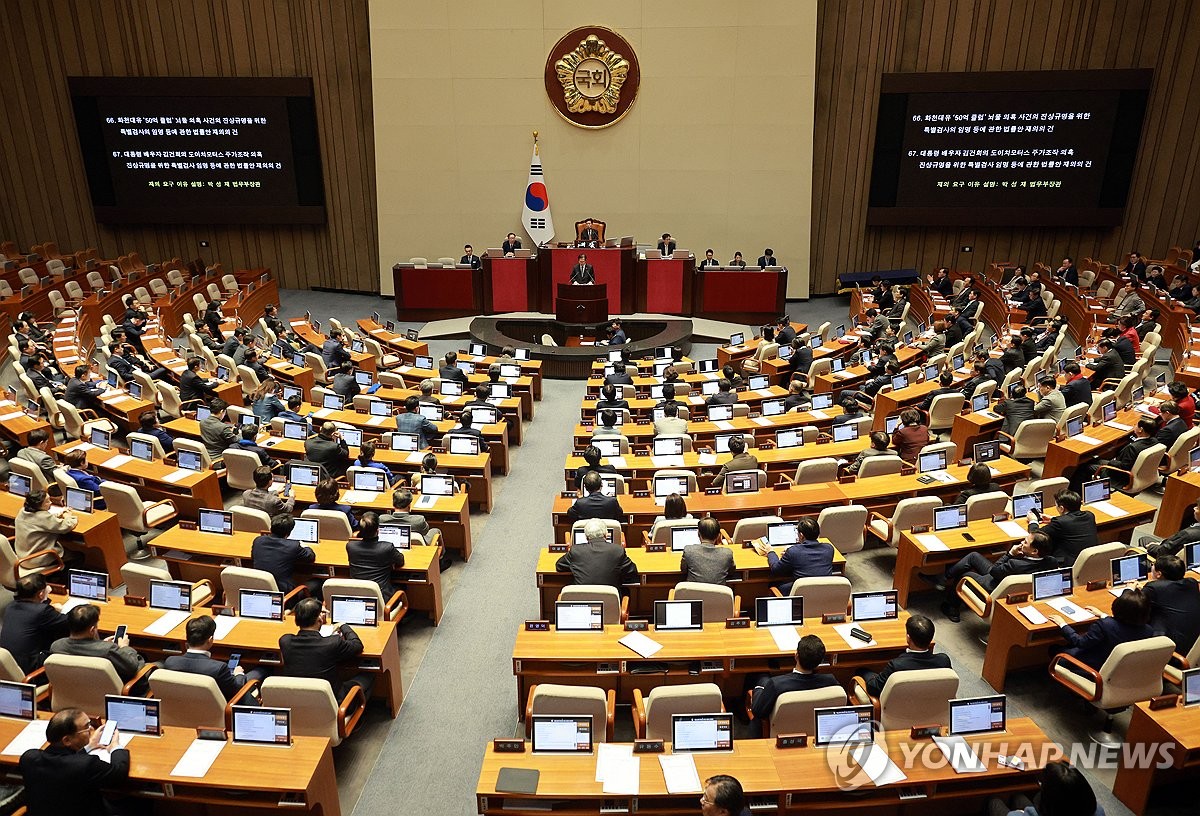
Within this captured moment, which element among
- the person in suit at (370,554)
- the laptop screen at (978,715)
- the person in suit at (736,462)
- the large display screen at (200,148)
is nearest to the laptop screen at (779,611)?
the laptop screen at (978,715)

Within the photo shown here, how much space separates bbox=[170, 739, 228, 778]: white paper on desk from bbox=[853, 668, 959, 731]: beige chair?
398 centimetres

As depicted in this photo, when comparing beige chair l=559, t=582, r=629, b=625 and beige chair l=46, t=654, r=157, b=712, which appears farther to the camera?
beige chair l=559, t=582, r=629, b=625

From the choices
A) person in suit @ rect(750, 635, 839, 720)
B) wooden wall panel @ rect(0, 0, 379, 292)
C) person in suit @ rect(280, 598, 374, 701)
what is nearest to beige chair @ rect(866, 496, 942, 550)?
person in suit @ rect(750, 635, 839, 720)

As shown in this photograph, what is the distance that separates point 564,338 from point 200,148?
11124 mm

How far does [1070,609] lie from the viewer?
20.0 feet

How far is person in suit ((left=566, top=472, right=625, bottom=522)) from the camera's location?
304 inches

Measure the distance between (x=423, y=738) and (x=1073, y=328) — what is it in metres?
15.7

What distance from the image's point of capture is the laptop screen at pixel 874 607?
19.7 ft

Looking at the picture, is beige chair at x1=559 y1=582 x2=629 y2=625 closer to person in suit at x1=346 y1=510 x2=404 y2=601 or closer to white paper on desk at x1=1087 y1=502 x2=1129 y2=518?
person in suit at x1=346 y1=510 x2=404 y2=601

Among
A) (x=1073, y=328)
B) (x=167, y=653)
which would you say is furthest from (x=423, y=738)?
(x=1073, y=328)

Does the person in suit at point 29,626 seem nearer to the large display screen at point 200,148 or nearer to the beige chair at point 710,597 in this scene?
the beige chair at point 710,597

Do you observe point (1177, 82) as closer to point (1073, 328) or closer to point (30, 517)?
point (1073, 328)

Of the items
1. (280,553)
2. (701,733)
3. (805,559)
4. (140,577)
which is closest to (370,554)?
(280,553)

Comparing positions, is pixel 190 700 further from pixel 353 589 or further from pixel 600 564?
pixel 600 564
